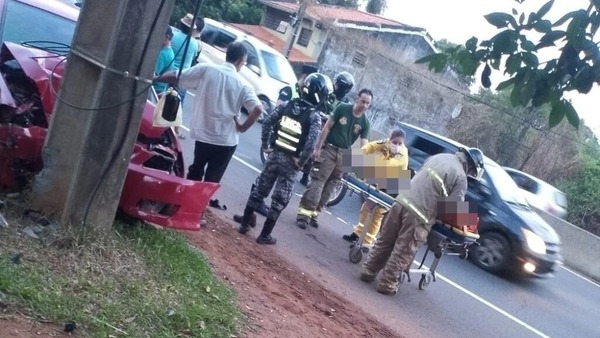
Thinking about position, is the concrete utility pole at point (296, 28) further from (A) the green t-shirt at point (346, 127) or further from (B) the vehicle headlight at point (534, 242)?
(A) the green t-shirt at point (346, 127)

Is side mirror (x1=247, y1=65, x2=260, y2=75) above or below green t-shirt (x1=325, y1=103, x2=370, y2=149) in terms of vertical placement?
below

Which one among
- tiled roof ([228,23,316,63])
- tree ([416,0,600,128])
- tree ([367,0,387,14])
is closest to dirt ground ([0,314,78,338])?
tree ([416,0,600,128])

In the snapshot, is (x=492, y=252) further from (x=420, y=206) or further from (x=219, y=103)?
(x=219, y=103)

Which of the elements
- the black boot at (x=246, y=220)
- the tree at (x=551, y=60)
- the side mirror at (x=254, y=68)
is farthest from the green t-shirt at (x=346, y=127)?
the side mirror at (x=254, y=68)

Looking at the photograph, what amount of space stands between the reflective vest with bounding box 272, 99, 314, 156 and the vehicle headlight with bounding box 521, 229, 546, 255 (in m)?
5.61

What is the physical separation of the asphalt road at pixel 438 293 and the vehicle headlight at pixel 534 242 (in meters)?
0.63

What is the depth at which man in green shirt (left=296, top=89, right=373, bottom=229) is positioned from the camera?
981cm

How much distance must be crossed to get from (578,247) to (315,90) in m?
11.2

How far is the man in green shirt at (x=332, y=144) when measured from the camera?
9812 millimetres

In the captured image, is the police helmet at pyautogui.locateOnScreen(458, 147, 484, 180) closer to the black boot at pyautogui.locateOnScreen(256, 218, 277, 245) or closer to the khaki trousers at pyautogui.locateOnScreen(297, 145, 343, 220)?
the khaki trousers at pyautogui.locateOnScreen(297, 145, 343, 220)

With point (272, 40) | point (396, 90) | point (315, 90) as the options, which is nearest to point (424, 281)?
point (315, 90)

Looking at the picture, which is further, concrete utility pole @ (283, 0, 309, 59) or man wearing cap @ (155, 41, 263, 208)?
concrete utility pole @ (283, 0, 309, 59)

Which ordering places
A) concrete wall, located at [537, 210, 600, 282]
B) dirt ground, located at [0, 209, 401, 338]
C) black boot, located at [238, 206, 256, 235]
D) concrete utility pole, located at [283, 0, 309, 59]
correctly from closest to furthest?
dirt ground, located at [0, 209, 401, 338], black boot, located at [238, 206, 256, 235], concrete wall, located at [537, 210, 600, 282], concrete utility pole, located at [283, 0, 309, 59]

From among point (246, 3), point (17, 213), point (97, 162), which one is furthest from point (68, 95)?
point (246, 3)
